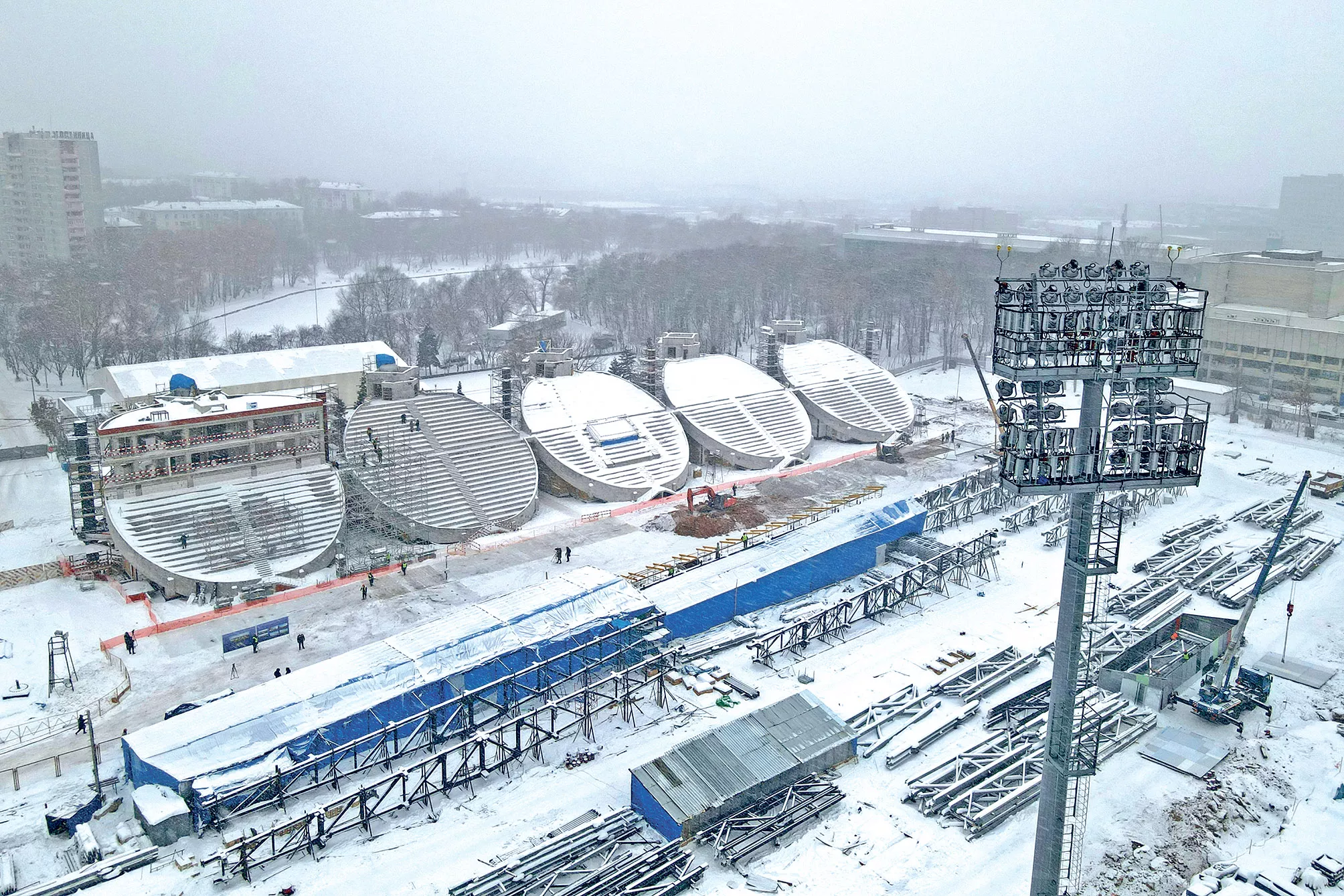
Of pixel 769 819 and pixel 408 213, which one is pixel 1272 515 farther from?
pixel 408 213

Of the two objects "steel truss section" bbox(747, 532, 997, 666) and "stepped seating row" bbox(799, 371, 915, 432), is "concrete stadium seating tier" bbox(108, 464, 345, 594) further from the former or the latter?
"stepped seating row" bbox(799, 371, 915, 432)

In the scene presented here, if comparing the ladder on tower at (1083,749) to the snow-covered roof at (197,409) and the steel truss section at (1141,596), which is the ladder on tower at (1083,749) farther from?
the snow-covered roof at (197,409)

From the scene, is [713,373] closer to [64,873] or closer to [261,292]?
[64,873]

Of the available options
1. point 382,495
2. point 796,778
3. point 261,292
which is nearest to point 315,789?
point 796,778

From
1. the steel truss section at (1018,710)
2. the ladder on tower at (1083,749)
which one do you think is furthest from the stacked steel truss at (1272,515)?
the steel truss section at (1018,710)

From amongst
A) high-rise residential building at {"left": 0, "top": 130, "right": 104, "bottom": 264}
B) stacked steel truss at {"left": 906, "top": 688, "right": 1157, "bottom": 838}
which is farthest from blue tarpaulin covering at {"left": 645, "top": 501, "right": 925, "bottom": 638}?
high-rise residential building at {"left": 0, "top": 130, "right": 104, "bottom": 264}
